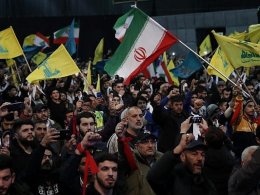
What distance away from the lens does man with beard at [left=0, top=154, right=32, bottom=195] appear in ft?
17.4

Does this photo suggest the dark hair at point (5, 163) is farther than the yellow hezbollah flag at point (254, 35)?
No

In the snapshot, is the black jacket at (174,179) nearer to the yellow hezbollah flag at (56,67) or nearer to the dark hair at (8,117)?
the dark hair at (8,117)

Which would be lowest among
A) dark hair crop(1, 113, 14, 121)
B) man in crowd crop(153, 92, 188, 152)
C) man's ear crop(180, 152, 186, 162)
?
man in crowd crop(153, 92, 188, 152)

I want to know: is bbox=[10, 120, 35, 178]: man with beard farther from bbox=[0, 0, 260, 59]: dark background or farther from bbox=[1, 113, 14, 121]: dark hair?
bbox=[0, 0, 260, 59]: dark background

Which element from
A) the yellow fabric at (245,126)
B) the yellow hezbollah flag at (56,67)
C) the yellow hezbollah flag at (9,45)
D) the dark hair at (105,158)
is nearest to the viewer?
the dark hair at (105,158)

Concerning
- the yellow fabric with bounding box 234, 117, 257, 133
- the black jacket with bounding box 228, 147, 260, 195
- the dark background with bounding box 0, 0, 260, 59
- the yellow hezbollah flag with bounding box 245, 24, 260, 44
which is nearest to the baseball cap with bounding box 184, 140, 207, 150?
the black jacket with bounding box 228, 147, 260, 195

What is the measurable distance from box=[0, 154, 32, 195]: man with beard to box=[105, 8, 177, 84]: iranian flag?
155 inches

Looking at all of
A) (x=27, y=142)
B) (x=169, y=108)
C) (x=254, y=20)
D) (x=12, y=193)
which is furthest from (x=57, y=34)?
(x=12, y=193)

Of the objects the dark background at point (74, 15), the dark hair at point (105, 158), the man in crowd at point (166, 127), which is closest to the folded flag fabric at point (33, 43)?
the dark background at point (74, 15)

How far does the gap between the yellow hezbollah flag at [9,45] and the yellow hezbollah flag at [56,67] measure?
7.63ft

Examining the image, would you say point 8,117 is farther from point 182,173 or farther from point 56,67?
point 182,173

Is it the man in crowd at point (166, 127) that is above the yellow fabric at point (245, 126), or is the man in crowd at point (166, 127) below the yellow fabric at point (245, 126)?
above

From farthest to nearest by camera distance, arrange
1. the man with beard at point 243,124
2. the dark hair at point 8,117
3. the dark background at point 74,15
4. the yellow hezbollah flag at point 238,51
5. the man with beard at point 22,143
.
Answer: the dark background at point 74,15
the yellow hezbollah flag at point 238,51
the man with beard at point 243,124
the dark hair at point 8,117
the man with beard at point 22,143

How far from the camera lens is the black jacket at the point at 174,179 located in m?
5.60
